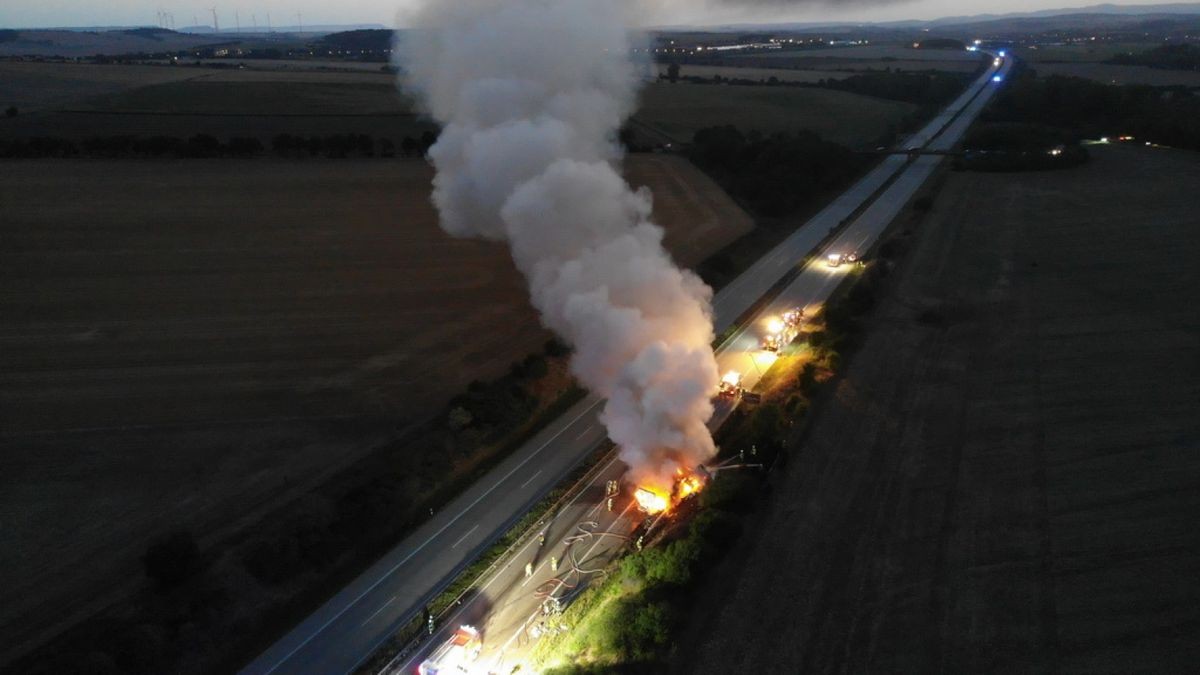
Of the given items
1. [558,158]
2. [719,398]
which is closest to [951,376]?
[719,398]

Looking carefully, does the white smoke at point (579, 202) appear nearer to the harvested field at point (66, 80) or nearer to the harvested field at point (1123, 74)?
the harvested field at point (66, 80)

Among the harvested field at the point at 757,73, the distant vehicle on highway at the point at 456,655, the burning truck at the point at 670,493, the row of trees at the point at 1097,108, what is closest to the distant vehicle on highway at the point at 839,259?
the burning truck at the point at 670,493

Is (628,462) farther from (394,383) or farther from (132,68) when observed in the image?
(132,68)

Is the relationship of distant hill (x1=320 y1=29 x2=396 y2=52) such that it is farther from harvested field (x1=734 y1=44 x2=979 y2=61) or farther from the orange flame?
the orange flame

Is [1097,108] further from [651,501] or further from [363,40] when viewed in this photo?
[363,40]

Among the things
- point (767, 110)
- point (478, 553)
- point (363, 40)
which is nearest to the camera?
point (478, 553)

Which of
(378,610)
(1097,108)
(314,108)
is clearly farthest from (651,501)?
(1097,108)
